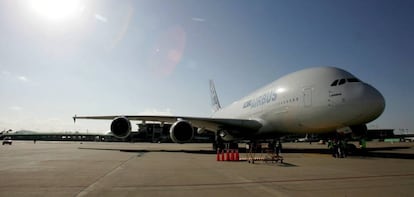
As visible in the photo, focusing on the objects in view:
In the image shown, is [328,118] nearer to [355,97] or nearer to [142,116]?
[355,97]

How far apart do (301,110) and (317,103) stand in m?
1.14

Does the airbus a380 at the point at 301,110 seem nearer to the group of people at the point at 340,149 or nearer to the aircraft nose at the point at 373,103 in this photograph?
the aircraft nose at the point at 373,103

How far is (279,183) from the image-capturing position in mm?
6684

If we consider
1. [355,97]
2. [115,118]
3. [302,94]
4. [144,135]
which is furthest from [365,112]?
[144,135]

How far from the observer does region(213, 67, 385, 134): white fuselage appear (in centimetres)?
1366

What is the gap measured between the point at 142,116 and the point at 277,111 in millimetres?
9588

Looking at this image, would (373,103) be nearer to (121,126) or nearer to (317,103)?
(317,103)

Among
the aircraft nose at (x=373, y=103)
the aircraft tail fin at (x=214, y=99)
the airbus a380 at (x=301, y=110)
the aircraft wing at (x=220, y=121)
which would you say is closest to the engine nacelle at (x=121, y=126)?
the airbus a380 at (x=301, y=110)

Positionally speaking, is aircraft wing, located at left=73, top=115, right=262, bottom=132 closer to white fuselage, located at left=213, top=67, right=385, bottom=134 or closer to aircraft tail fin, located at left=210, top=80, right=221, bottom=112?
white fuselage, located at left=213, top=67, right=385, bottom=134

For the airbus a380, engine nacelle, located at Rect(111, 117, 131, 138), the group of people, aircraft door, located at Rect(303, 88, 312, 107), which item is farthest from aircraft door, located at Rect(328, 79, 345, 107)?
engine nacelle, located at Rect(111, 117, 131, 138)

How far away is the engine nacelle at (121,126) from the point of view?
71.2 feet

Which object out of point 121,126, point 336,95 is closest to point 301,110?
point 336,95

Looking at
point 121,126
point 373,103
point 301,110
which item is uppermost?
point 373,103

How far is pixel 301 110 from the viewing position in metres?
16.3
